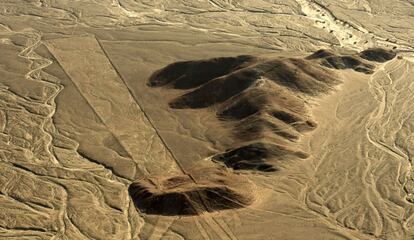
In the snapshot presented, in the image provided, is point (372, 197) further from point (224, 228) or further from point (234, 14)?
point (234, 14)

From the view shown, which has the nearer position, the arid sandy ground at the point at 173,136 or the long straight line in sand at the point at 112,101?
the arid sandy ground at the point at 173,136

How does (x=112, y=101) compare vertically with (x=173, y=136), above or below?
below

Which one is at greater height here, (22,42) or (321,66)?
(321,66)

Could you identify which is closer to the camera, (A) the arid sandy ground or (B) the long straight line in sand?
(A) the arid sandy ground

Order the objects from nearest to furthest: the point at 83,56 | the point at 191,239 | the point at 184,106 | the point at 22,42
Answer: the point at 191,239 < the point at 184,106 < the point at 83,56 < the point at 22,42

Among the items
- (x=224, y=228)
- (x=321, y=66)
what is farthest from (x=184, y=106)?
(x=224, y=228)

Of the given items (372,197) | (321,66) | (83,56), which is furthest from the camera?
(83,56)

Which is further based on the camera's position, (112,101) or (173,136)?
(112,101)

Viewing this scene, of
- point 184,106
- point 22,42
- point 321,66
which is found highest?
point 321,66
